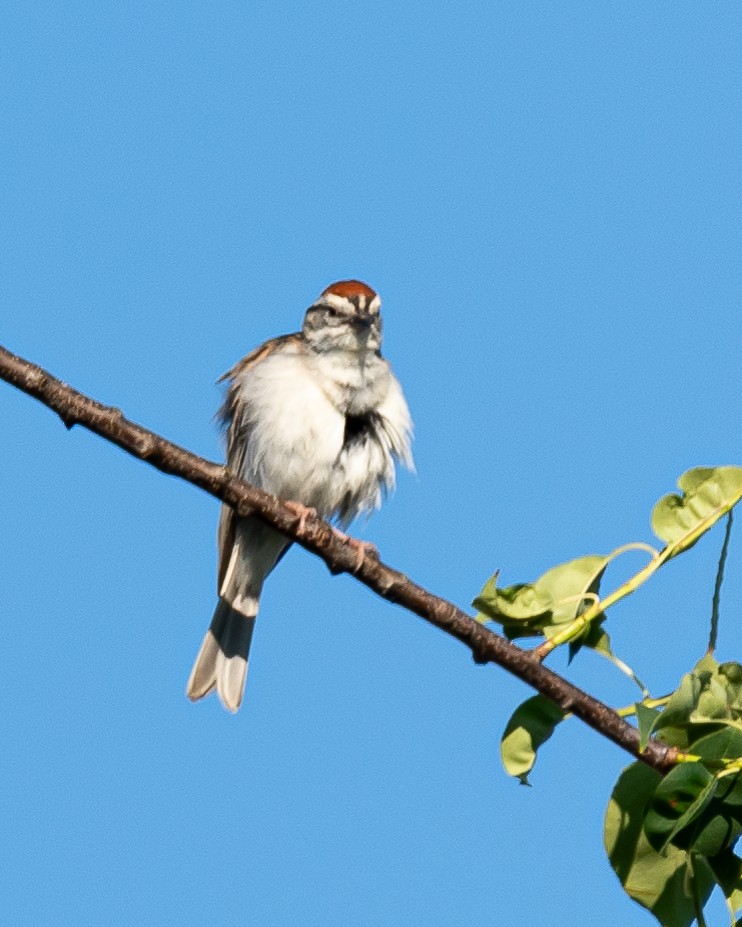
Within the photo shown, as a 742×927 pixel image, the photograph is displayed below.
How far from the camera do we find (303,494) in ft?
22.4

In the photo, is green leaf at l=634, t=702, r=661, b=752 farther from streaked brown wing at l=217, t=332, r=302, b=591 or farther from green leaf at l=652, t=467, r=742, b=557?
streaked brown wing at l=217, t=332, r=302, b=591

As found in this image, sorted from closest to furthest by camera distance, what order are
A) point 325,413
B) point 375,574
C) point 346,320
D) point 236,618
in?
point 375,574, point 325,413, point 346,320, point 236,618

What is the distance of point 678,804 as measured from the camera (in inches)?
116

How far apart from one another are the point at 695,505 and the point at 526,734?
→ 679mm

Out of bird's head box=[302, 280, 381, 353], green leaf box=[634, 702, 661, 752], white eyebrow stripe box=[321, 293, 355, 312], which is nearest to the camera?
green leaf box=[634, 702, 661, 752]

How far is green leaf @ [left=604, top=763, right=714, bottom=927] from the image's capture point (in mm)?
3150

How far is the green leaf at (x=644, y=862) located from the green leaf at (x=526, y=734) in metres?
0.20

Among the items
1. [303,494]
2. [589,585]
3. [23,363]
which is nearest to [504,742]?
[589,585]

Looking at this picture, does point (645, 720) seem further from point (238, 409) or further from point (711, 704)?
point (238, 409)

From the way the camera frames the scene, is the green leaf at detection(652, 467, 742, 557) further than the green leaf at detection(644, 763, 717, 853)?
Yes

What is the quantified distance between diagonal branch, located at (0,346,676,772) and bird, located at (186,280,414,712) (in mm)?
3317

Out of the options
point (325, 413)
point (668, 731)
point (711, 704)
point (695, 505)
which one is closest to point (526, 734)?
point (668, 731)

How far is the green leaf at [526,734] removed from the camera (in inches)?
125

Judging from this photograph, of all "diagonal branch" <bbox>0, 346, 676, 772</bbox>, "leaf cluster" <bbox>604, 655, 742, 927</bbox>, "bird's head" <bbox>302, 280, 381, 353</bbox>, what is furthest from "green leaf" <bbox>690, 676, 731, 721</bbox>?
"bird's head" <bbox>302, 280, 381, 353</bbox>
